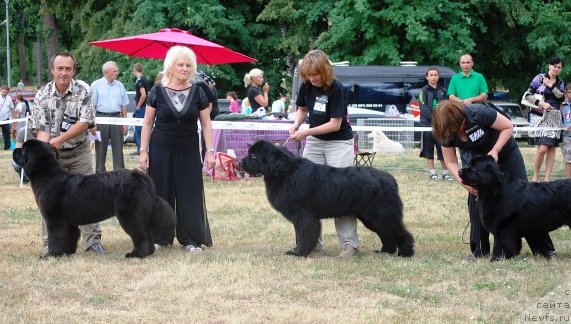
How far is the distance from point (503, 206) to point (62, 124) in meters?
3.71

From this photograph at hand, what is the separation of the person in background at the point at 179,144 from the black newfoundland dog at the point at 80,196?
A: 0.41m

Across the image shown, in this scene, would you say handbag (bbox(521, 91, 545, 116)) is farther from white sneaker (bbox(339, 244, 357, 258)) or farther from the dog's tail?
the dog's tail

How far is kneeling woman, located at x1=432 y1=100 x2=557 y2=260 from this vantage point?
21.0ft

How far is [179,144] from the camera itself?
716 centimetres

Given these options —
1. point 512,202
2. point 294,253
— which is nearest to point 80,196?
point 294,253

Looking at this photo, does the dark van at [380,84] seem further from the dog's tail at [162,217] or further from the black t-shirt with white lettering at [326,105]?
the dog's tail at [162,217]

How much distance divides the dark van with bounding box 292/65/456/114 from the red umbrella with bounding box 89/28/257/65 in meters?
8.58

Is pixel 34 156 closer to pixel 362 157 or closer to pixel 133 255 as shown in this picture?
pixel 133 255

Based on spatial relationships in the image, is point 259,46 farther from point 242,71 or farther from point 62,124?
point 62,124

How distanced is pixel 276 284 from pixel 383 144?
10.8 m

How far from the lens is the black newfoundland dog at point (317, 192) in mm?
6656

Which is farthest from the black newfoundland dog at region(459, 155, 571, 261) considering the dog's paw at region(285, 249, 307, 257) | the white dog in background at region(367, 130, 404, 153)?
the white dog in background at region(367, 130, 404, 153)

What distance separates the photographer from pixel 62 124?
23.1 feet

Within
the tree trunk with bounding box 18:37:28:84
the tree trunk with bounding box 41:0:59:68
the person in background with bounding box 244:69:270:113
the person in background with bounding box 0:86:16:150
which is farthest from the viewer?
the tree trunk with bounding box 18:37:28:84
